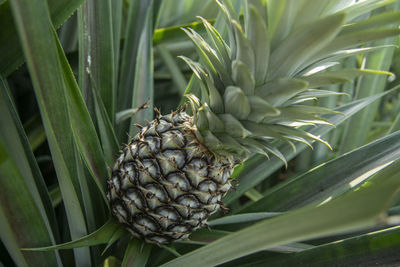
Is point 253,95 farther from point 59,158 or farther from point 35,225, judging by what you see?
point 35,225

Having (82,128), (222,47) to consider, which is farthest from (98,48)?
(222,47)

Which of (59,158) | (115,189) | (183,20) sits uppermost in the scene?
(183,20)

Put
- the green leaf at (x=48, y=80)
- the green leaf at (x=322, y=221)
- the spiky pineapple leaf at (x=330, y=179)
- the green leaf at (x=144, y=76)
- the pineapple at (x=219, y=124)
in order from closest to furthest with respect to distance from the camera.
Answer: the green leaf at (x=322, y=221) < the green leaf at (x=48, y=80) < the pineapple at (x=219, y=124) < the spiky pineapple leaf at (x=330, y=179) < the green leaf at (x=144, y=76)

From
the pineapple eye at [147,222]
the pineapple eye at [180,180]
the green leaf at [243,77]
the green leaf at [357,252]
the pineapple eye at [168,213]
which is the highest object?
the green leaf at [243,77]

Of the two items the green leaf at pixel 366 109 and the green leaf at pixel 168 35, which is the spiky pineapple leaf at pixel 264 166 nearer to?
the green leaf at pixel 366 109

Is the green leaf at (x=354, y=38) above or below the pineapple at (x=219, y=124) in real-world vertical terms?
above

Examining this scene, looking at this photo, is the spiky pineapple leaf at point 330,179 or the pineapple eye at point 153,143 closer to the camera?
the pineapple eye at point 153,143

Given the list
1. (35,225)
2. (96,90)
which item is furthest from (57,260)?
(96,90)

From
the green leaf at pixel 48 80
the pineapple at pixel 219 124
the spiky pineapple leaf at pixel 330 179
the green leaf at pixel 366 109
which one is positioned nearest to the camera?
the green leaf at pixel 48 80

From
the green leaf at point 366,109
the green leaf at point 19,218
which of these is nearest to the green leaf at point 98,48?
the green leaf at point 19,218
